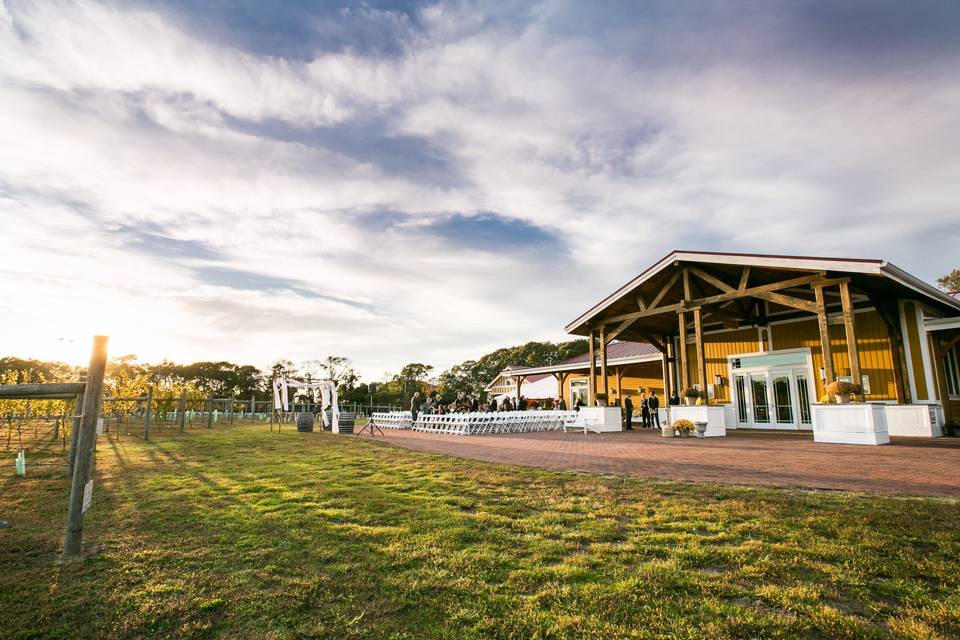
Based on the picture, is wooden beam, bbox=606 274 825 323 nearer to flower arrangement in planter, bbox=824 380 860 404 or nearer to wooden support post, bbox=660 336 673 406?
flower arrangement in planter, bbox=824 380 860 404

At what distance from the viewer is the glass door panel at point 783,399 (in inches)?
662

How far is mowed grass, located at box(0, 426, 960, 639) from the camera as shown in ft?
8.46

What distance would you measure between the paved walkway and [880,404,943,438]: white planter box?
0.84 m

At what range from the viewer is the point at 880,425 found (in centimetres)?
1101

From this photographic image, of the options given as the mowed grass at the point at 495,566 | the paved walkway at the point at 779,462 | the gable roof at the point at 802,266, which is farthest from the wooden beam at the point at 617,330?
the mowed grass at the point at 495,566

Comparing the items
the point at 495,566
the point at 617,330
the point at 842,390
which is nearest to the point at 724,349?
the point at 617,330

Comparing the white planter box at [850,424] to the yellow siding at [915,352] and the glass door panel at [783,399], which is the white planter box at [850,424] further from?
A: the glass door panel at [783,399]

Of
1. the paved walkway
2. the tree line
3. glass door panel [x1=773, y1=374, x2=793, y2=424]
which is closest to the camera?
the paved walkway

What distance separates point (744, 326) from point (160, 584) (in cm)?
1937

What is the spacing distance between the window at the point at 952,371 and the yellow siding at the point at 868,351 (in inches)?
82.0

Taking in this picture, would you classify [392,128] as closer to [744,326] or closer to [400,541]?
[400,541]

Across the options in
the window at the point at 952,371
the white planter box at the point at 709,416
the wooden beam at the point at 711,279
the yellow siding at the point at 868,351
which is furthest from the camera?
the window at the point at 952,371

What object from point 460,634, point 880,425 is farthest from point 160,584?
point 880,425

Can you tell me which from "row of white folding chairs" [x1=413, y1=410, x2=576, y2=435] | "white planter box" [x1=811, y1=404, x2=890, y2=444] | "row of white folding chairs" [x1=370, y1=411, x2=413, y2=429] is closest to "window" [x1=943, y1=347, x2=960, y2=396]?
"white planter box" [x1=811, y1=404, x2=890, y2=444]
